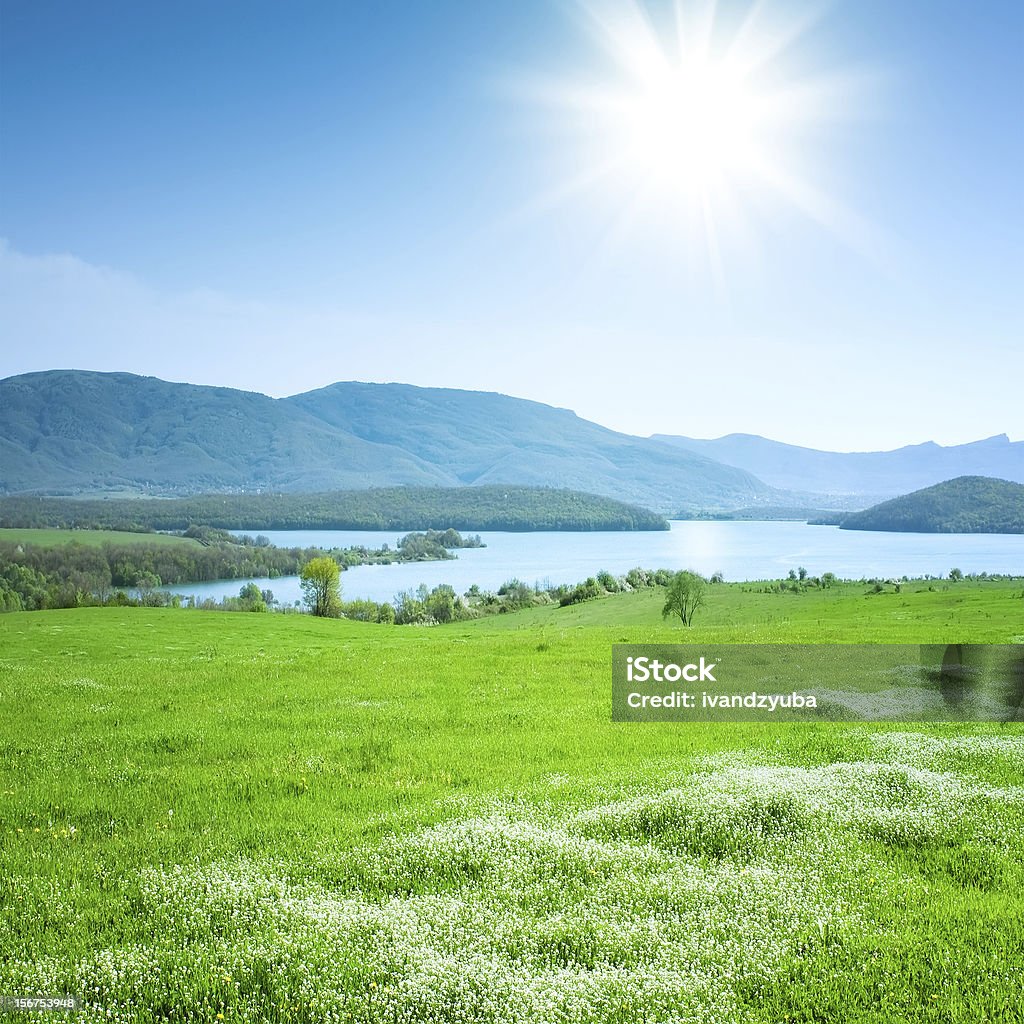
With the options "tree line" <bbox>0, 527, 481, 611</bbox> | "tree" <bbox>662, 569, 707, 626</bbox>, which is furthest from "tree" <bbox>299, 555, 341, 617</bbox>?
"tree" <bbox>662, 569, 707, 626</bbox>

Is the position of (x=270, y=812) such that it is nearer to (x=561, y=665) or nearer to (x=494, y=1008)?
(x=494, y=1008)

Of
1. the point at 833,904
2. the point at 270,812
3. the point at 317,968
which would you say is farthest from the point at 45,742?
the point at 833,904

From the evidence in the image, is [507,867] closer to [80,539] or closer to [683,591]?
[683,591]

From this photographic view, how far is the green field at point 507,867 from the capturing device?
5504 millimetres

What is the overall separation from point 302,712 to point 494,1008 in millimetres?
10893

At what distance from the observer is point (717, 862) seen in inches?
298
